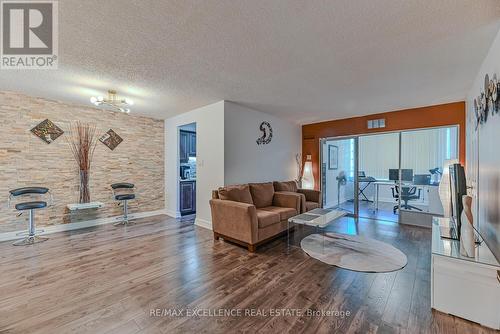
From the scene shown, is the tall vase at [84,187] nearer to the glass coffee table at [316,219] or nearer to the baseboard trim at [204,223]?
the baseboard trim at [204,223]

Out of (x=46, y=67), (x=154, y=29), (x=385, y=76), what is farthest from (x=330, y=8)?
(x=46, y=67)

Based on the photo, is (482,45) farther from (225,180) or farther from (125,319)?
(125,319)

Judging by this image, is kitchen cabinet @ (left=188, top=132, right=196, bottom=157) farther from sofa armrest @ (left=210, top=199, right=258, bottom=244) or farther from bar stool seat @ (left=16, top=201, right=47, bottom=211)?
bar stool seat @ (left=16, top=201, right=47, bottom=211)

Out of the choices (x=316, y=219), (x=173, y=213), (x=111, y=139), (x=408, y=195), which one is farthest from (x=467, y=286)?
(x=111, y=139)

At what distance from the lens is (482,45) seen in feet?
7.10

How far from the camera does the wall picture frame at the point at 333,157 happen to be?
19.3 ft

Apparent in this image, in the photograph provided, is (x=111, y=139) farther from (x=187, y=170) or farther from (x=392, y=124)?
(x=392, y=124)

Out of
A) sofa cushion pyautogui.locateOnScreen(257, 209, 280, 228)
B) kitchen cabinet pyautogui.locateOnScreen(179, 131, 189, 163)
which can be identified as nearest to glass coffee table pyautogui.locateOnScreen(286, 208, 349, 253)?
sofa cushion pyautogui.locateOnScreen(257, 209, 280, 228)

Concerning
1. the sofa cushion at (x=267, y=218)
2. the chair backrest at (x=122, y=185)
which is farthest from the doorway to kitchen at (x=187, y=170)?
the sofa cushion at (x=267, y=218)

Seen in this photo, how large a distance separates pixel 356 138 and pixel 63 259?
234 inches

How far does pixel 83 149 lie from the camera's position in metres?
4.28

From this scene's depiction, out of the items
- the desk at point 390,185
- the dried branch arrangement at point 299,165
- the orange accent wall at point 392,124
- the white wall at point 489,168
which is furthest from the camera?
the dried branch arrangement at point 299,165

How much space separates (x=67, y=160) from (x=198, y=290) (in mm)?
3872
